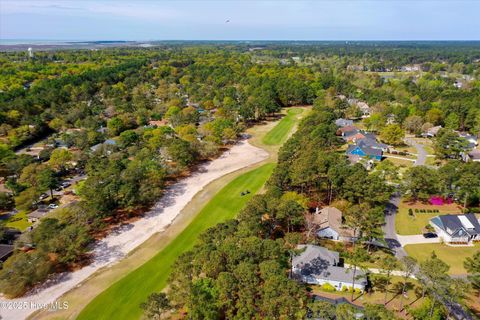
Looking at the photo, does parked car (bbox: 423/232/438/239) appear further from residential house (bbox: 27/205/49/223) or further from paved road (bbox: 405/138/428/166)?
residential house (bbox: 27/205/49/223)

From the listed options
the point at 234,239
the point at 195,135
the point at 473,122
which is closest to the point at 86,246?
the point at 234,239

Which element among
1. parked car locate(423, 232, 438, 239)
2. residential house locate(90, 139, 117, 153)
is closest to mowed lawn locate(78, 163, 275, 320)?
parked car locate(423, 232, 438, 239)

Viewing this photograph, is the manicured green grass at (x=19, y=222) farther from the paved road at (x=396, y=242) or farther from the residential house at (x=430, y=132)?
the residential house at (x=430, y=132)

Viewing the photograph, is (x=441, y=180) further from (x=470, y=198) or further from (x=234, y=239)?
(x=234, y=239)

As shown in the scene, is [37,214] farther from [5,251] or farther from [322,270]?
[322,270]

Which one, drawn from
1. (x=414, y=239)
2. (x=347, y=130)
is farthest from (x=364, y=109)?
(x=414, y=239)

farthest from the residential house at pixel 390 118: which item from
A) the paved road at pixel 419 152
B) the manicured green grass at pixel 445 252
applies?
the manicured green grass at pixel 445 252
